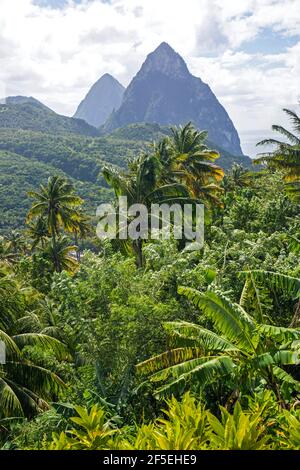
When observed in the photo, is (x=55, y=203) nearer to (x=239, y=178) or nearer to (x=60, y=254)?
(x=60, y=254)

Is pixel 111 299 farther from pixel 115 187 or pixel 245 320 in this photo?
pixel 115 187

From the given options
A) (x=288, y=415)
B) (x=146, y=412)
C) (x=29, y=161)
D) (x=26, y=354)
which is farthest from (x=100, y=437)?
(x=29, y=161)

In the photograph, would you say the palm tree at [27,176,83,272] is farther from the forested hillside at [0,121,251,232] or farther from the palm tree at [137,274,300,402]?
the forested hillside at [0,121,251,232]

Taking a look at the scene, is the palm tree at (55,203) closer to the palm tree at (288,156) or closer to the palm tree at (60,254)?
the palm tree at (60,254)

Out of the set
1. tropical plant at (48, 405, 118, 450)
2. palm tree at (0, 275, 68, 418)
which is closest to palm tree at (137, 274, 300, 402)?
tropical plant at (48, 405, 118, 450)

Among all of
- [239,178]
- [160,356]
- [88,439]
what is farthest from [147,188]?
[239,178]
